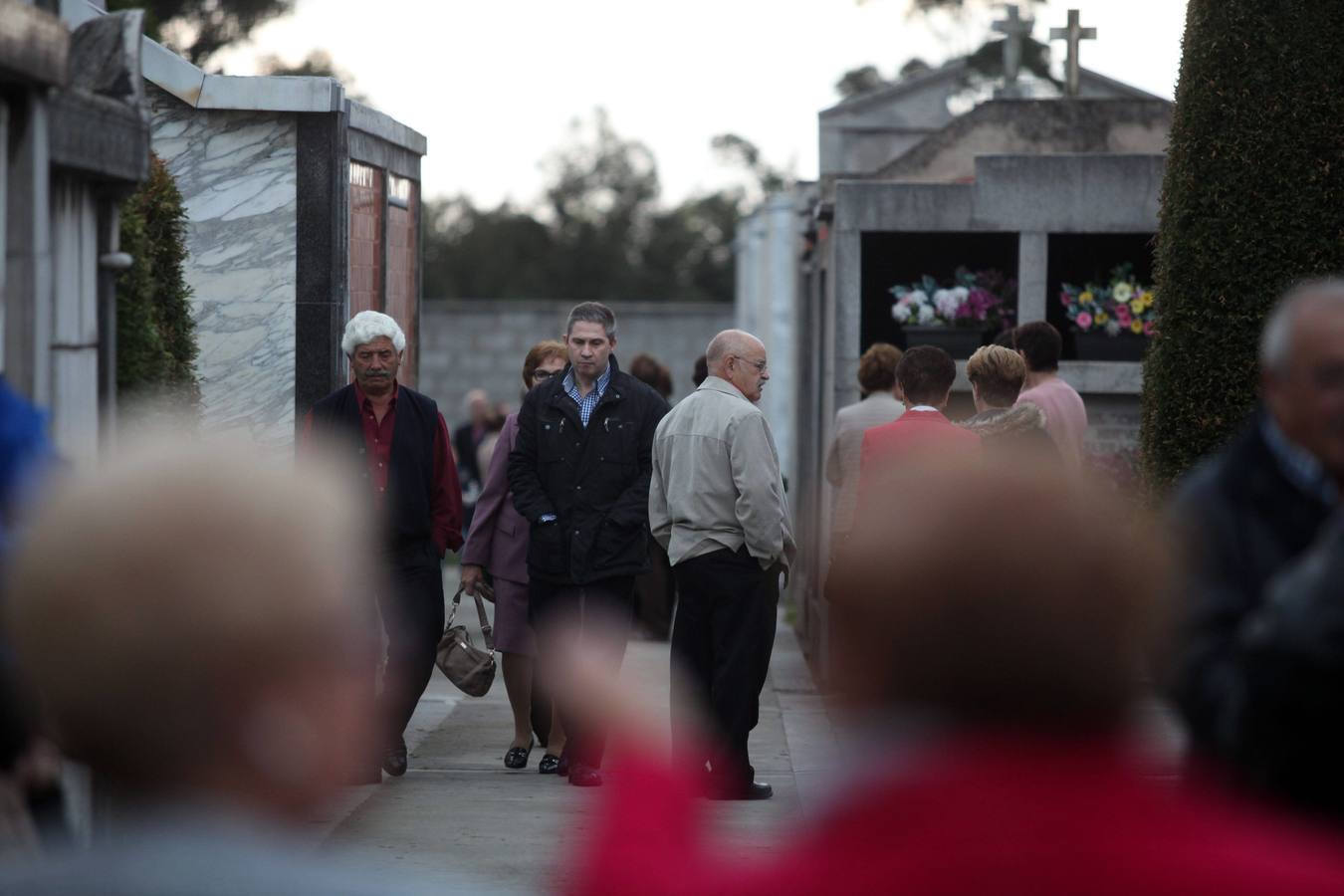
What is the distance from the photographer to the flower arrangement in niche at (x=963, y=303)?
10.5 m

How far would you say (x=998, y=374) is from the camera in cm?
759

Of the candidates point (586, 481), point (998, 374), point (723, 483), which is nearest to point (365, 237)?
point (586, 481)

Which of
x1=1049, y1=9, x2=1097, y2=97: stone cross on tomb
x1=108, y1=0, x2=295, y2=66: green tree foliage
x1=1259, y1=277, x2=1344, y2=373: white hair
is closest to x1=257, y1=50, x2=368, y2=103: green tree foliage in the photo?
x1=108, y1=0, x2=295, y2=66: green tree foliage

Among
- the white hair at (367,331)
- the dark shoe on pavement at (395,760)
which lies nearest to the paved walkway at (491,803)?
the dark shoe on pavement at (395,760)

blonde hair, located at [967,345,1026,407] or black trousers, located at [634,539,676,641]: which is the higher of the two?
blonde hair, located at [967,345,1026,407]

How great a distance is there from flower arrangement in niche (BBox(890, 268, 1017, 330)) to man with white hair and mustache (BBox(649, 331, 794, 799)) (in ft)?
10.3

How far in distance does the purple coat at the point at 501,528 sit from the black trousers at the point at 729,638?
0.99 meters

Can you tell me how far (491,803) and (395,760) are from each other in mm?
691

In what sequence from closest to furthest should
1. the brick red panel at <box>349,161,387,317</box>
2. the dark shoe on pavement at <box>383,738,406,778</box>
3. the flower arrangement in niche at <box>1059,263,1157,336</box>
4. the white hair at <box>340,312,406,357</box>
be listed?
the white hair at <box>340,312,406,357</box> → the dark shoe on pavement at <box>383,738,406,778</box> → the brick red panel at <box>349,161,387,317</box> → the flower arrangement in niche at <box>1059,263,1157,336</box>

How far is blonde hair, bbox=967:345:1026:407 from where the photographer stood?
759 centimetres

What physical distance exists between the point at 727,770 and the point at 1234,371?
8.64 feet

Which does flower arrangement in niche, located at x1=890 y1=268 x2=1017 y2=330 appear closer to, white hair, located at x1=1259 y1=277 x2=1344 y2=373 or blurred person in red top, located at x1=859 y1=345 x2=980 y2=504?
blurred person in red top, located at x1=859 y1=345 x2=980 y2=504

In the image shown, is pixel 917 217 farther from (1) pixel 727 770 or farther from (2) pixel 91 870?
(2) pixel 91 870

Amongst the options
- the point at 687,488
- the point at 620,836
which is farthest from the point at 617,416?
the point at 620,836
